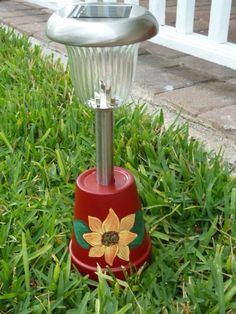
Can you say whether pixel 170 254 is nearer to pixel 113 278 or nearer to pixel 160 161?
pixel 113 278

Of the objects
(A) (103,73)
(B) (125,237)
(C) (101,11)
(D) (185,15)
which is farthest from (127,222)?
(D) (185,15)

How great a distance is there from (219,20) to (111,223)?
51.7 inches

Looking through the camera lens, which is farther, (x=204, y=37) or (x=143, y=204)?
(x=204, y=37)

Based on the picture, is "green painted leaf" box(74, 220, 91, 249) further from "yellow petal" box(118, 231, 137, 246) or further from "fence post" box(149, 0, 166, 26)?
"fence post" box(149, 0, 166, 26)

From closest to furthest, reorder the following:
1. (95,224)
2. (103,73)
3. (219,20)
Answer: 1. (103,73)
2. (95,224)
3. (219,20)

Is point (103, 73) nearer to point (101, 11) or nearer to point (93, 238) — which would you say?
point (101, 11)

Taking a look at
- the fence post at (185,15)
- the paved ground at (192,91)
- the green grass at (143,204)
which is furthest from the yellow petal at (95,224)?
the fence post at (185,15)

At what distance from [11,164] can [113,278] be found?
1.80ft

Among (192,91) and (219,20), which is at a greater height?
(219,20)

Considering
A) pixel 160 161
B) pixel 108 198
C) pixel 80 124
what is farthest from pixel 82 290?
pixel 80 124

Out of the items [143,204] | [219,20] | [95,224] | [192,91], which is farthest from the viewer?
[219,20]

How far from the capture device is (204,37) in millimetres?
2266

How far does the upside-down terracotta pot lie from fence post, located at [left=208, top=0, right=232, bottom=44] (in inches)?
47.4

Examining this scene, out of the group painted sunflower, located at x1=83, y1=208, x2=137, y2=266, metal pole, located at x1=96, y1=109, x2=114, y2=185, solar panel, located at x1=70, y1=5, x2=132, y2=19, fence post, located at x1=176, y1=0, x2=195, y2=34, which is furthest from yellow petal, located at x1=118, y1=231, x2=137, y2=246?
fence post, located at x1=176, y1=0, x2=195, y2=34
